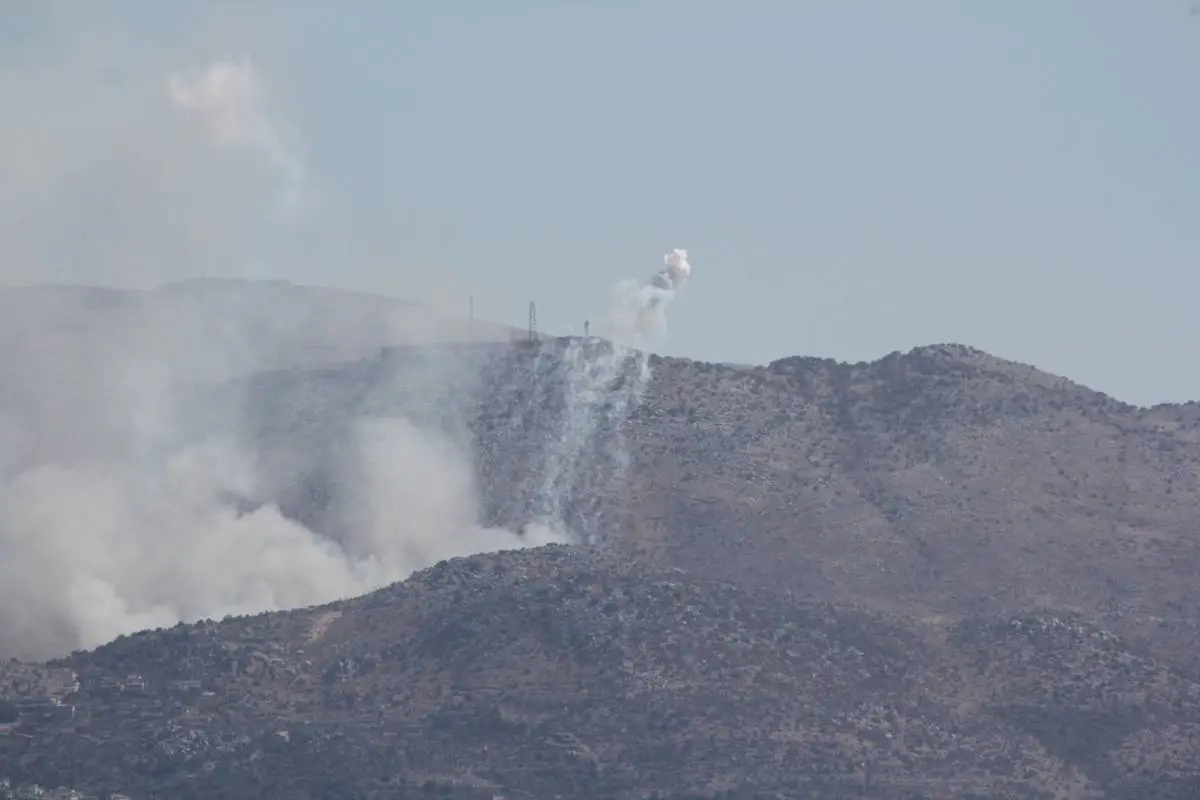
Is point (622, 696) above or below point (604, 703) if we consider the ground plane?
above

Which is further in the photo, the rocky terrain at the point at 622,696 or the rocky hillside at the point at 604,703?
the rocky terrain at the point at 622,696

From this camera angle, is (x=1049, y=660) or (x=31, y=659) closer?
(x=1049, y=660)

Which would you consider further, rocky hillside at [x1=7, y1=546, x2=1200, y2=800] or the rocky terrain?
the rocky terrain

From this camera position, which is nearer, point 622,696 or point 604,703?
point 604,703

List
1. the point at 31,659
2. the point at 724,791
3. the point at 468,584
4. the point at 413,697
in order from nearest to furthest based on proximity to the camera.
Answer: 1. the point at 724,791
2. the point at 413,697
3. the point at 468,584
4. the point at 31,659

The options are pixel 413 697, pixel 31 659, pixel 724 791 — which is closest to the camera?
pixel 724 791

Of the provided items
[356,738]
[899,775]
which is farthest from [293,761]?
[899,775]

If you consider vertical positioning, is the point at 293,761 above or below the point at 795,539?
below

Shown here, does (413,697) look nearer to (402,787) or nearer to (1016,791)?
(402,787)
